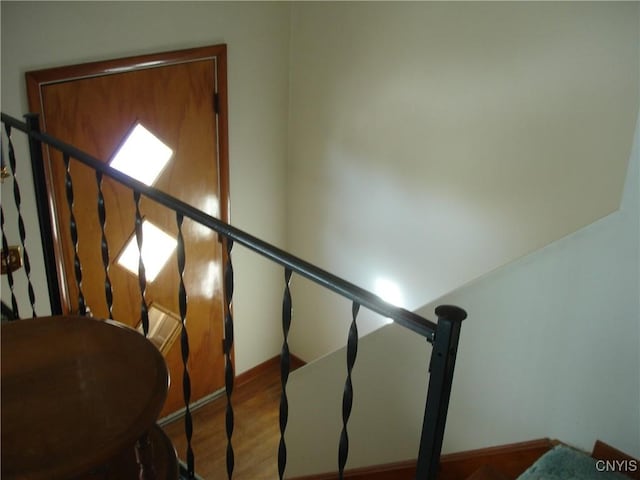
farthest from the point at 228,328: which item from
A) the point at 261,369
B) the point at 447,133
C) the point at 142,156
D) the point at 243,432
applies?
the point at 261,369

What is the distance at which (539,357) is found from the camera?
1.76 meters

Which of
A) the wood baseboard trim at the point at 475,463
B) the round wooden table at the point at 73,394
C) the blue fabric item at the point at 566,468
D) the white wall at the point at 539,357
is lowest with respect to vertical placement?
the wood baseboard trim at the point at 475,463

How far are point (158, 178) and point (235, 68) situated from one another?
863 millimetres

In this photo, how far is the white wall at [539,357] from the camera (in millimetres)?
1598

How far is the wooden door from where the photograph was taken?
281 cm

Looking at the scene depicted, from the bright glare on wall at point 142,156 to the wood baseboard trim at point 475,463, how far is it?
195cm

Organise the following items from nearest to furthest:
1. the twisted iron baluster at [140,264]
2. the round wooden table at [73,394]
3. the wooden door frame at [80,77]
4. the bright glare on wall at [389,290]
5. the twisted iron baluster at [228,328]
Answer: the round wooden table at [73,394], the twisted iron baluster at [228,328], the twisted iron baluster at [140,264], the wooden door frame at [80,77], the bright glare on wall at [389,290]

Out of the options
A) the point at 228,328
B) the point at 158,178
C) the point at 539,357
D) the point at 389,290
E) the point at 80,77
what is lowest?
the point at 389,290

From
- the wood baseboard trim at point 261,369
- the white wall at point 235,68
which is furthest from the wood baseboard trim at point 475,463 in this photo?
the wood baseboard trim at point 261,369

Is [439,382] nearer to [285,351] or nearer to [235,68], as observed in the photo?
[285,351]

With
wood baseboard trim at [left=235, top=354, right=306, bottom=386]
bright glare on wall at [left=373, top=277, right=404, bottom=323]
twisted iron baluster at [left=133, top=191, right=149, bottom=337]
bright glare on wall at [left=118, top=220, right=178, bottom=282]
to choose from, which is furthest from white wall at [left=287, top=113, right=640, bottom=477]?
wood baseboard trim at [left=235, top=354, right=306, bottom=386]

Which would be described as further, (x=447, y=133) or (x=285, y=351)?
(x=447, y=133)

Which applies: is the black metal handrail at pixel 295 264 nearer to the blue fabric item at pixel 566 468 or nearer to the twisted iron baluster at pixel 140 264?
the twisted iron baluster at pixel 140 264

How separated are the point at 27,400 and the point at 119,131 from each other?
7.61 ft
